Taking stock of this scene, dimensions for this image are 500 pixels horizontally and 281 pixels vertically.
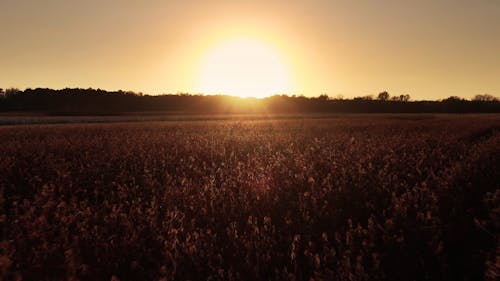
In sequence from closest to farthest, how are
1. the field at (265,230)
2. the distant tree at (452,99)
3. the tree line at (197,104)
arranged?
the field at (265,230) → the tree line at (197,104) → the distant tree at (452,99)

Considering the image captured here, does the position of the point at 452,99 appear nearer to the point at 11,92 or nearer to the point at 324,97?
the point at 324,97

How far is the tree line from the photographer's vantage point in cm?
6738

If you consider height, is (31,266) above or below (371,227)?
below

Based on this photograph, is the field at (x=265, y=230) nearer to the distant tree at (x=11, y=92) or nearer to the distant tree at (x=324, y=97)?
the distant tree at (x=11, y=92)

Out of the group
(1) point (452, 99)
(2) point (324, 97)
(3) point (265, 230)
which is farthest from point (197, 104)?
(3) point (265, 230)

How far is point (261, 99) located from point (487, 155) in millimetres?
77936

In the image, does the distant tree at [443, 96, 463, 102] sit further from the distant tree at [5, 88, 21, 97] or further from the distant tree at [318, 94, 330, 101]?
the distant tree at [5, 88, 21, 97]

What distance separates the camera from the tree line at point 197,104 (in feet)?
221

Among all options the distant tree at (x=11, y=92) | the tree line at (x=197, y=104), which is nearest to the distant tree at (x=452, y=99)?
the tree line at (x=197, y=104)

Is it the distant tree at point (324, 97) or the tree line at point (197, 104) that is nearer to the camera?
the tree line at point (197, 104)

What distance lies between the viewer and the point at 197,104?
248ft

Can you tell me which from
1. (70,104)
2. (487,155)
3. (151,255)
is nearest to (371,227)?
(151,255)

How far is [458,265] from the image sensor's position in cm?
304

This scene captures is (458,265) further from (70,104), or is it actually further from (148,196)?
(70,104)
